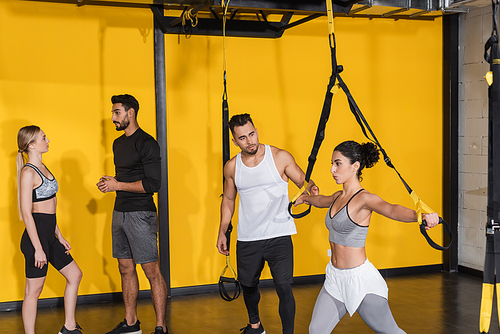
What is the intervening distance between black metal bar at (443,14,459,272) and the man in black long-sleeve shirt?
371 centimetres

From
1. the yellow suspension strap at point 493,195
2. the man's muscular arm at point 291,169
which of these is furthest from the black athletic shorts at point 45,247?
the yellow suspension strap at point 493,195

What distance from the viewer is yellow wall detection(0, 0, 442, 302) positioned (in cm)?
498

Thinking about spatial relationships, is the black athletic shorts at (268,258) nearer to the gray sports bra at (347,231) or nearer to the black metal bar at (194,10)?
the gray sports bra at (347,231)

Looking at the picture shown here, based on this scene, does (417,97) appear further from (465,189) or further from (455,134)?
(465,189)

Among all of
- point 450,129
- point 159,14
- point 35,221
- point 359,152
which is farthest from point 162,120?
point 450,129

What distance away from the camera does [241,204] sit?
12.9ft

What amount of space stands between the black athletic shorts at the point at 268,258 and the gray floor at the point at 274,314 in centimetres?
70

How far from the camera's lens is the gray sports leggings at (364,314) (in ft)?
9.00

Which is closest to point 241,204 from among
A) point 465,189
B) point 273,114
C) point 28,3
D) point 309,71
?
point 273,114

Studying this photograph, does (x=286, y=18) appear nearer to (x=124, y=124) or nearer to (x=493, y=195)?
(x=124, y=124)

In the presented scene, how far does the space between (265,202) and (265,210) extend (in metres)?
0.06

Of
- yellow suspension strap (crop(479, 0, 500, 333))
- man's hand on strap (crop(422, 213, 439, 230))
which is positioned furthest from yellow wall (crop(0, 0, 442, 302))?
yellow suspension strap (crop(479, 0, 500, 333))

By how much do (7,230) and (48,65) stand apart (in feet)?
5.33

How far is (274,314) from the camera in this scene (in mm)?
4730
